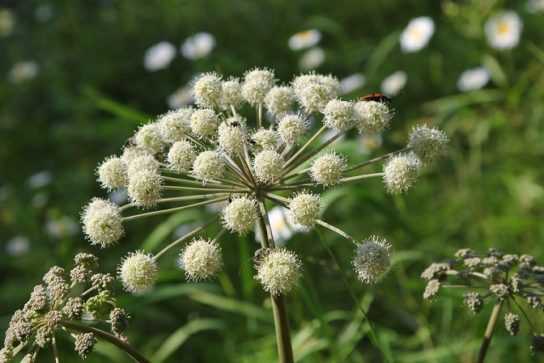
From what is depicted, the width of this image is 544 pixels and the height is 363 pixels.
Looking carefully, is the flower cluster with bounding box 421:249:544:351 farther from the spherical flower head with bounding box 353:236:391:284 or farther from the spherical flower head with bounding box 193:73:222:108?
the spherical flower head with bounding box 193:73:222:108

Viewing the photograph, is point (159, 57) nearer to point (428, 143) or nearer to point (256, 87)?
point (256, 87)

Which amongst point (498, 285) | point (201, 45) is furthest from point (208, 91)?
point (201, 45)

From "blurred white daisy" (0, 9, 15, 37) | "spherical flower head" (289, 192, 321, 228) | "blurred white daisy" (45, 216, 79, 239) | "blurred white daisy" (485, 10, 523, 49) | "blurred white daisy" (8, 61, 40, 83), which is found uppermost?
"blurred white daisy" (0, 9, 15, 37)

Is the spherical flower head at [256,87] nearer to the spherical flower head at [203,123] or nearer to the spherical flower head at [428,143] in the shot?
the spherical flower head at [203,123]

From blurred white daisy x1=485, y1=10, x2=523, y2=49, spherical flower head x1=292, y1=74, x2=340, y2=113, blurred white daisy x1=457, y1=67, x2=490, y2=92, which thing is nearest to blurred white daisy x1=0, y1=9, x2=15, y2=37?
blurred white daisy x1=457, y1=67, x2=490, y2=92

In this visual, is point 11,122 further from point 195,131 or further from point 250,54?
point 195,131

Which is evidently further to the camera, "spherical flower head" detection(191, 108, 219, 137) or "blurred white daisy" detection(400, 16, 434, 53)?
"blurred white daisy" detection(400, 16, 434, 53)

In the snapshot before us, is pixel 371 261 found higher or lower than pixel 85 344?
higher

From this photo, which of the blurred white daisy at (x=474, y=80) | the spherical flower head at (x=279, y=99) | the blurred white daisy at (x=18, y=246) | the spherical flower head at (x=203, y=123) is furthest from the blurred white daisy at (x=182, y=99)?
the spherical flower head at (x=203, y=123)
